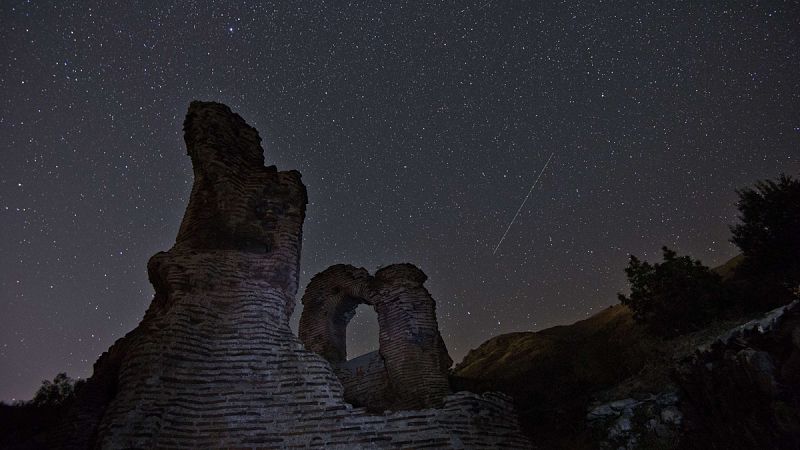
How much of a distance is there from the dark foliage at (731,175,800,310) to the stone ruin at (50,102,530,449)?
1731 cm

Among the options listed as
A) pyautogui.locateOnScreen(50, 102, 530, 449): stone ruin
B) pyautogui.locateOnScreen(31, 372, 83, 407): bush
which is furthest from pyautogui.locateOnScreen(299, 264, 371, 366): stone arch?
pyautogui.locateOnScreen(31, 372, 83, 407): bush

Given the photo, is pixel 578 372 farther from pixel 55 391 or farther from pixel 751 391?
pixel 55 391

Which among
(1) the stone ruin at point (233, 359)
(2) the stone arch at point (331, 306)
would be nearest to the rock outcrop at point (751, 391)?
(1) the stone ruin at point (233, 359)

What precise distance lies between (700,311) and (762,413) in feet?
43.5

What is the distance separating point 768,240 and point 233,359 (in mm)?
24500

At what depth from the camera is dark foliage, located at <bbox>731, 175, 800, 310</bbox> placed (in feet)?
57.0

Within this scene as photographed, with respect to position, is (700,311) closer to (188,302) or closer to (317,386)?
(317,386)

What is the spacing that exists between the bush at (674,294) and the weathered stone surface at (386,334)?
11921mm

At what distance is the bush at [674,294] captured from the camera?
18.6 m

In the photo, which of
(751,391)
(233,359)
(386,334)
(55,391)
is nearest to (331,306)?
(386,334)

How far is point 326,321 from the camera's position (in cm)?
1517

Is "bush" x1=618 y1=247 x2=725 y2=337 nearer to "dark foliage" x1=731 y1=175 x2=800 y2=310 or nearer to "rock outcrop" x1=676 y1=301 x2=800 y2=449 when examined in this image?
"dark foliage" x1=731 y1=175 x2=800 y2=310

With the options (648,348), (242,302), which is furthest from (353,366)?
(648,348)

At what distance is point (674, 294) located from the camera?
65.8 ft
